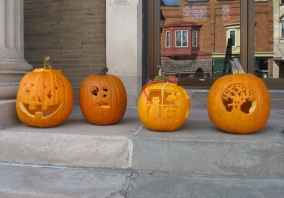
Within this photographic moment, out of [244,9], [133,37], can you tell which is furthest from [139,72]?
[244,9]

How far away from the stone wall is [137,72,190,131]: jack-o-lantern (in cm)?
180

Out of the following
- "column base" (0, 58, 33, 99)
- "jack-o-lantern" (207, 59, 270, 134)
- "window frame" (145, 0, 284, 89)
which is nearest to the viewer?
"jack-o-lantern" (207, 59, 270, 134)

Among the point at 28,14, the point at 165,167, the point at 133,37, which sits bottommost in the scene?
the point at 165,167

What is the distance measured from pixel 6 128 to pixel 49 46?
1.95m

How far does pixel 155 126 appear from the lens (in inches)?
102

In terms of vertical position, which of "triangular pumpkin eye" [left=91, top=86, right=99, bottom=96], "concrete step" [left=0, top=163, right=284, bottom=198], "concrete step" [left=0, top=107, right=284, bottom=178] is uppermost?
"triangular pumpkin eye" [left=91, top=86, right=99, bottom=96]

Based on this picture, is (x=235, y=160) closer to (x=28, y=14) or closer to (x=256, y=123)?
(x=256, y=123)

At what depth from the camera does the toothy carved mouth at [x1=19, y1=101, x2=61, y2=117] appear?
2729 millimetres

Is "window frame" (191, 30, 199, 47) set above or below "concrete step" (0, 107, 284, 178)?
above

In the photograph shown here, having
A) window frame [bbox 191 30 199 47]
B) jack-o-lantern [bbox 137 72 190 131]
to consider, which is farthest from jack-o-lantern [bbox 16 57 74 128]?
window frame [bbox 191 30 199 47]

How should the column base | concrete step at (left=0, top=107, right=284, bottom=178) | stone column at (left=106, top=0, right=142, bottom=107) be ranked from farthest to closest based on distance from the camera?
stone column at (left=106, top=0, right=142, bottom=107) → the column base → concrete step at (left=0, top=107, right=284, bottom=178)

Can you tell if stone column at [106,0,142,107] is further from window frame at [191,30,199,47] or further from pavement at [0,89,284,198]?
window frame at [191,30,199,47]

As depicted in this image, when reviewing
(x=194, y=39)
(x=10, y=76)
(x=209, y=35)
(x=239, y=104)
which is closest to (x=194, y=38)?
(x=194, y=39)

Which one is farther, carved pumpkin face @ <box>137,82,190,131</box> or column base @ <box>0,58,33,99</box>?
column base @ <box>0,58,33,99</box>
